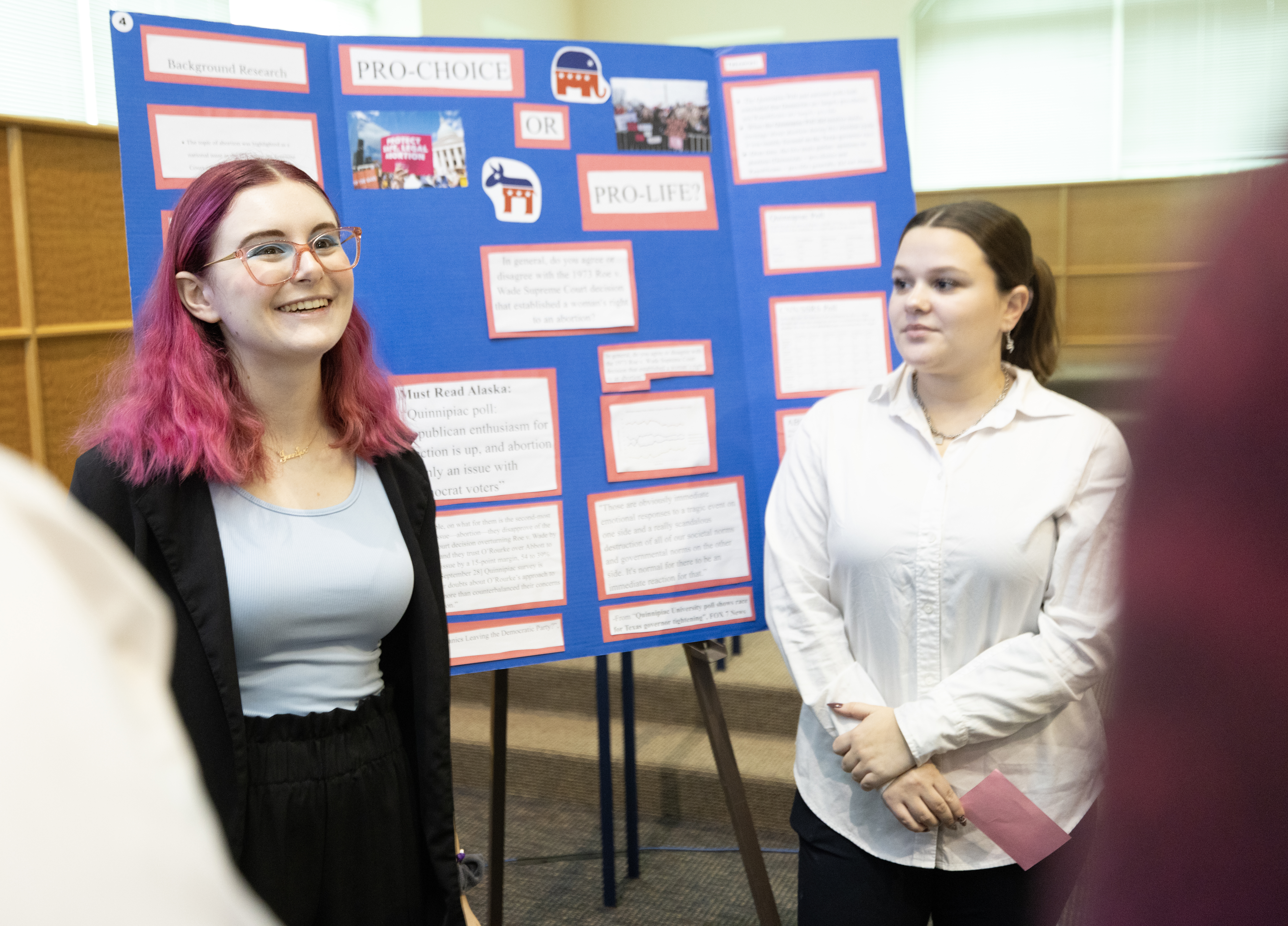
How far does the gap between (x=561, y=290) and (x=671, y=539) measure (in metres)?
0.55

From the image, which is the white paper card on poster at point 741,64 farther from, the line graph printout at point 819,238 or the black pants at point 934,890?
the black pants at point 934,890

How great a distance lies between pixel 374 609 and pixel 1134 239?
5.82 metres

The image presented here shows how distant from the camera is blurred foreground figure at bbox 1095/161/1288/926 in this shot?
274 millimetres

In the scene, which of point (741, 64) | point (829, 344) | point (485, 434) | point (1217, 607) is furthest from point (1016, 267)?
point (1217, 607)

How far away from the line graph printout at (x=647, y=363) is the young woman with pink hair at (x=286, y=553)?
0.59 meters

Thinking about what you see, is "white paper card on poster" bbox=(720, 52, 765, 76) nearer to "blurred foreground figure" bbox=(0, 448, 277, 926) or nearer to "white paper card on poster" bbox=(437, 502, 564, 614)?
"white paper card on poster" bbox=(437, 502, 564, 614)

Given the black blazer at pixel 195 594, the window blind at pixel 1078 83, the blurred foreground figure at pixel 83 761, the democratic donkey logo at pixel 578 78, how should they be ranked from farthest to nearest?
the window blind at pixel 1078 83 < the democratic donkey logo at pixel 578 78 < the black blazer at pixel 195 594 < the blurred foreground figure at pixel 83 761

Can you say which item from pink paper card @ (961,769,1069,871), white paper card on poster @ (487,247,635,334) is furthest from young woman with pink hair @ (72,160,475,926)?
pink paper card @ (961,769,1069,871)

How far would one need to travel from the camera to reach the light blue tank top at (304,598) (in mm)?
1291

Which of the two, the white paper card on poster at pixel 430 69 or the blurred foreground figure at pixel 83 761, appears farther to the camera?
the white paper card on poster at pixel 430 69

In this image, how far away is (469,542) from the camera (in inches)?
75.8

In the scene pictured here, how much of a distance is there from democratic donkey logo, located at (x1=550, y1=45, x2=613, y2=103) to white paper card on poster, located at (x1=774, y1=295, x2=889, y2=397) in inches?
22.0

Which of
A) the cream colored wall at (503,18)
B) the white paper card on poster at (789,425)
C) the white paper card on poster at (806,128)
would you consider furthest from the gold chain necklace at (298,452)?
the cream colored wall at (503,18)

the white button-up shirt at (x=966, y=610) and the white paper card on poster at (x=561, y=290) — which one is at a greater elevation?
the white paper card on poster at (x=561, y=290)
